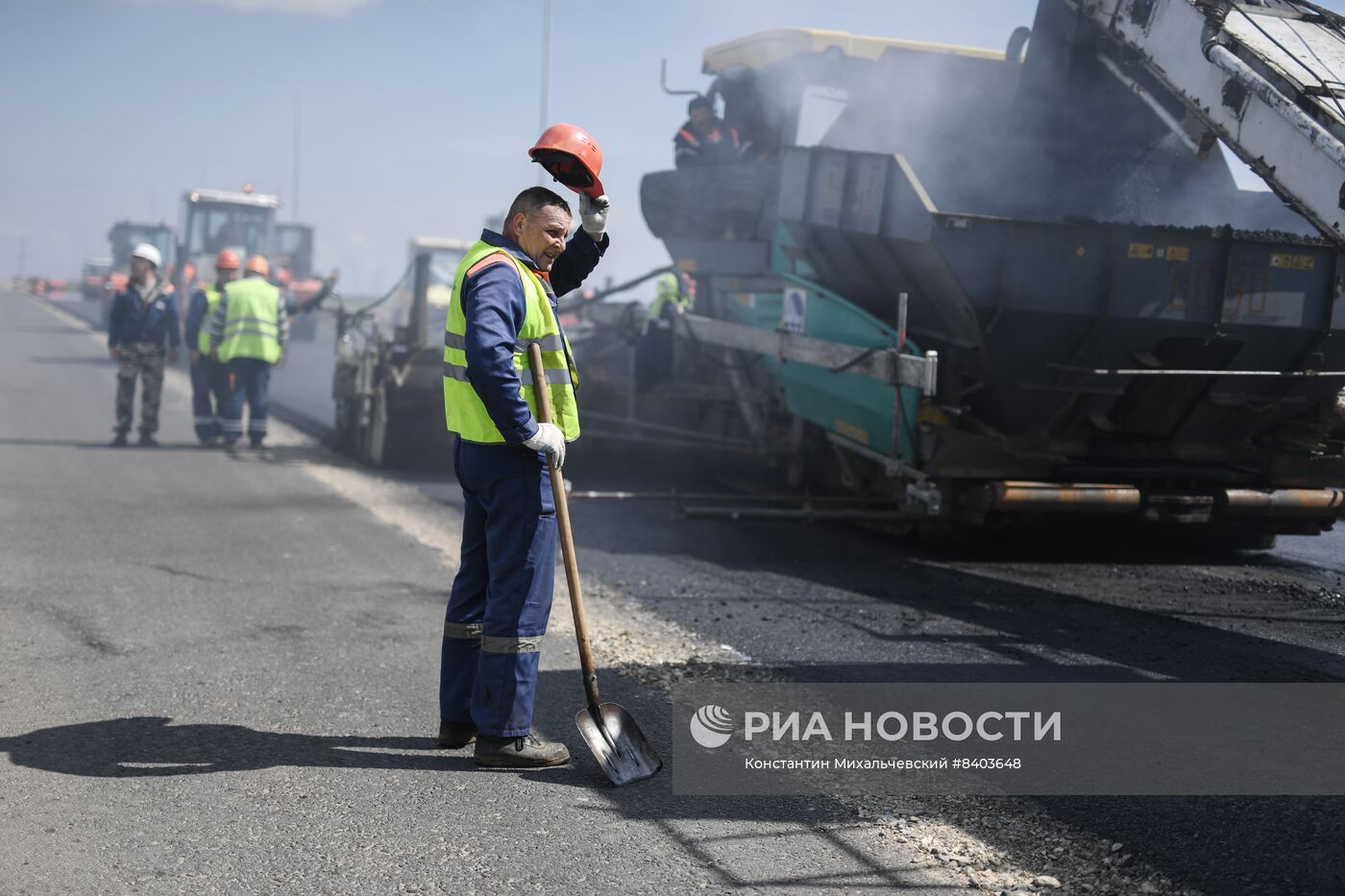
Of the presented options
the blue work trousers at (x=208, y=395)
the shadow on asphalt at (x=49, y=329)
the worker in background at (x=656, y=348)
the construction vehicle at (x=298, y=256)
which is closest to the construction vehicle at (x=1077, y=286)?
the worker in background at (x=656, y=348)

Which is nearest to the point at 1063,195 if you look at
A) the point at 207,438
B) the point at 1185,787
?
the point at 1185,787

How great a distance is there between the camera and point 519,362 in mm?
4180

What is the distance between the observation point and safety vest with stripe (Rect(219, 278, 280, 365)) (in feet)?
41.0

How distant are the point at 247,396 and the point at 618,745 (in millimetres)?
9463

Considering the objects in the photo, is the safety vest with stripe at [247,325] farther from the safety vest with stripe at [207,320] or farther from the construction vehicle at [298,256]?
the construction vehicle at [298,256]

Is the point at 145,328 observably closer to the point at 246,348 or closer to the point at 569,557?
the point at 246,348

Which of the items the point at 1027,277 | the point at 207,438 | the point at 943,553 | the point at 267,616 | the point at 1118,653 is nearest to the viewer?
the point at 1118,653

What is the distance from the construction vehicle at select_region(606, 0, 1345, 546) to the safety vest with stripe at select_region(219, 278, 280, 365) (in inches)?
211

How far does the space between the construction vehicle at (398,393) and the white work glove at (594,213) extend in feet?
23.1

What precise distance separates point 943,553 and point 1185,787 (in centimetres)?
406

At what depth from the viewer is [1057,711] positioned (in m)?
4.73

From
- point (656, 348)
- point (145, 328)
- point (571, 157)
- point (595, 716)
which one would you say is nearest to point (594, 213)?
point (571, 157)

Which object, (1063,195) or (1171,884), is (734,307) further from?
(1171,884)

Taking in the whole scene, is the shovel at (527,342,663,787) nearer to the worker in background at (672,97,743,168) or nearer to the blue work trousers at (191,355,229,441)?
the worker in background at (672,97,743,168)
